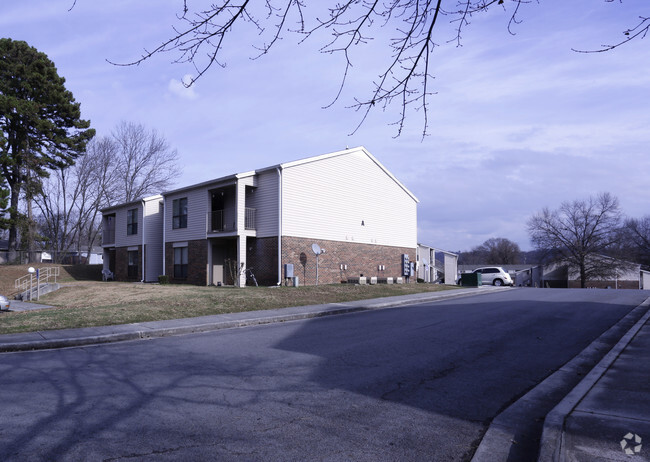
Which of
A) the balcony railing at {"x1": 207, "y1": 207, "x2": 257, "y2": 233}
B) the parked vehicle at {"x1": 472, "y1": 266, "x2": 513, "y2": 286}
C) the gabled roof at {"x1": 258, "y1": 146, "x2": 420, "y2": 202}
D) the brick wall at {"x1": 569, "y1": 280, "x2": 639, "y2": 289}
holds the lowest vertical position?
the brick wall at {"x1": 569, "y1": 280, "x2": 639, "y2": 289}

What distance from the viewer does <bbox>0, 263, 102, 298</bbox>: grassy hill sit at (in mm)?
31312

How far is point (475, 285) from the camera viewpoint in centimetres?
3234

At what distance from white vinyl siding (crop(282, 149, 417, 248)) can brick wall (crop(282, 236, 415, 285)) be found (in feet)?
1.47

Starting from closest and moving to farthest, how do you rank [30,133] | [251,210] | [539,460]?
[539,460], [251,210], [30,133]

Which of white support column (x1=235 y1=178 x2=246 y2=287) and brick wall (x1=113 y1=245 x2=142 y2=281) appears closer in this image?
white support column (x1=235 y1=178 x2=246 y2=287)

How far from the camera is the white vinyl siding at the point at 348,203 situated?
26125mm

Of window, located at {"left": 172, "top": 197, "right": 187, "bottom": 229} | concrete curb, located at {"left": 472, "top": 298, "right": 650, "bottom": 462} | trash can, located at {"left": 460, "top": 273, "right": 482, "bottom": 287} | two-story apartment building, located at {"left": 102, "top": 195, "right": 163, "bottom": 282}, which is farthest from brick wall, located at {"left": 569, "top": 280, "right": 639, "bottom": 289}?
concrete curb, located at {"left": 472, "top": 298, "right": 650, "bottom": 462}

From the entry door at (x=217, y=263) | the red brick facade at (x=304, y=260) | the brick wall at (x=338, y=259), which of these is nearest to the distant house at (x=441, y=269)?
the brick wall at (x=338, y=259)

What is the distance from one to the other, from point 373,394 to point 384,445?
1.62 metres

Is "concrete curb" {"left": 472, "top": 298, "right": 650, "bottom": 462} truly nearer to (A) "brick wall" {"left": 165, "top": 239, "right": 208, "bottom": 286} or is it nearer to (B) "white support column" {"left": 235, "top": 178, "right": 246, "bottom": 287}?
(B) "white support column" {"left": 235, "top": 178, "right": 246, "bottom": 287}

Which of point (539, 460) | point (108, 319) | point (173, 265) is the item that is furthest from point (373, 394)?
point (173, 265)

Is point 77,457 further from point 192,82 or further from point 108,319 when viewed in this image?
point 108,319

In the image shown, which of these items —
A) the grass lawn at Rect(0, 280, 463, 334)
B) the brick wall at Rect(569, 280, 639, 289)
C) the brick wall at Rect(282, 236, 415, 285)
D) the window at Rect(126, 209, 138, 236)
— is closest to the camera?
the grass lawn at Rect(0, 280, 463, 334)

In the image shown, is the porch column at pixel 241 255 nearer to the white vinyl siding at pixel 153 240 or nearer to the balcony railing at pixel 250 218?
the balcony railing at pixel 250 218
